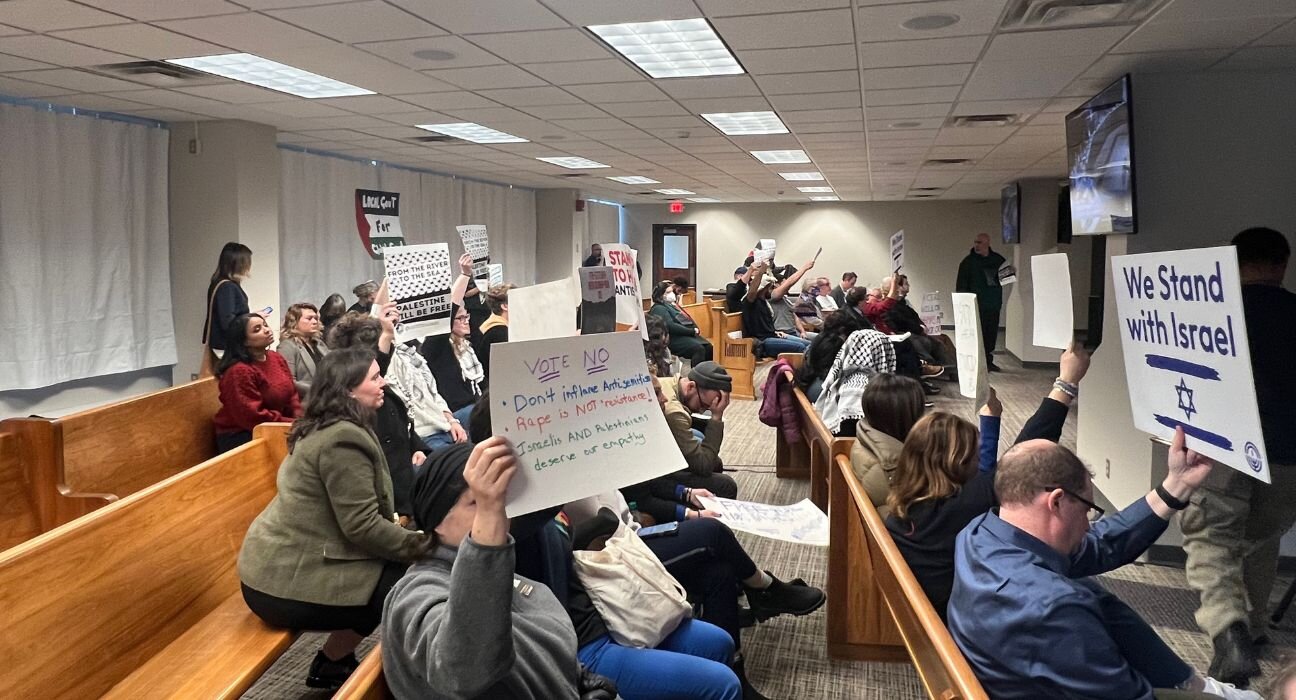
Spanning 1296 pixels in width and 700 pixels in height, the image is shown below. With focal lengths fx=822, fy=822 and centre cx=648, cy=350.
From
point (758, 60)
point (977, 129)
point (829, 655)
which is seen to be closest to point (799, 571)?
point (829, 655)

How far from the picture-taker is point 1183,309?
5.80 ft

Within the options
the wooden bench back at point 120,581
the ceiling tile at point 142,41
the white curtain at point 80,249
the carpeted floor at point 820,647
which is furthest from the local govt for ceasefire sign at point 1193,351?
the white curtain at point 80,249

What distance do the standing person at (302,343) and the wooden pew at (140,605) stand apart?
6.20ft

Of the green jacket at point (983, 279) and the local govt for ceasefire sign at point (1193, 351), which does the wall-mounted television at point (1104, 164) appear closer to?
the local govt for ceasefire sign at point (1193, 351)

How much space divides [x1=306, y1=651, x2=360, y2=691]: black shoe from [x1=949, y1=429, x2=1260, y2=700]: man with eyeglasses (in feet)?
6.62

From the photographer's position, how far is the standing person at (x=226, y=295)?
5.21m

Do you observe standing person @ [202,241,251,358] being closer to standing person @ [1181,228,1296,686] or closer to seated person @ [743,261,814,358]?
seated person @ [743,261,814,358]

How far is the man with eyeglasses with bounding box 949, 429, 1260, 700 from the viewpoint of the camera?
5.02 feet

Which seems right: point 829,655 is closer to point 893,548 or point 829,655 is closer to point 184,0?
point 893,548

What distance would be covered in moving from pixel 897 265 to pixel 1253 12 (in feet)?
10.1

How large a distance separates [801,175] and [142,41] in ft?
26.5

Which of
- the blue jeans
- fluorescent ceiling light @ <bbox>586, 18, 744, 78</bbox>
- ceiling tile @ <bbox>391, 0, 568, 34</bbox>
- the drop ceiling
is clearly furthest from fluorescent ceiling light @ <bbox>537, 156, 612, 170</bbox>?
the blue jeans

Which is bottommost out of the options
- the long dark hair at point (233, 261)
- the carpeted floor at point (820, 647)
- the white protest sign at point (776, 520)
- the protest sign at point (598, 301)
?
the carpeted floor at point (820, 647)

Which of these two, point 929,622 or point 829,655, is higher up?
point 929,622
